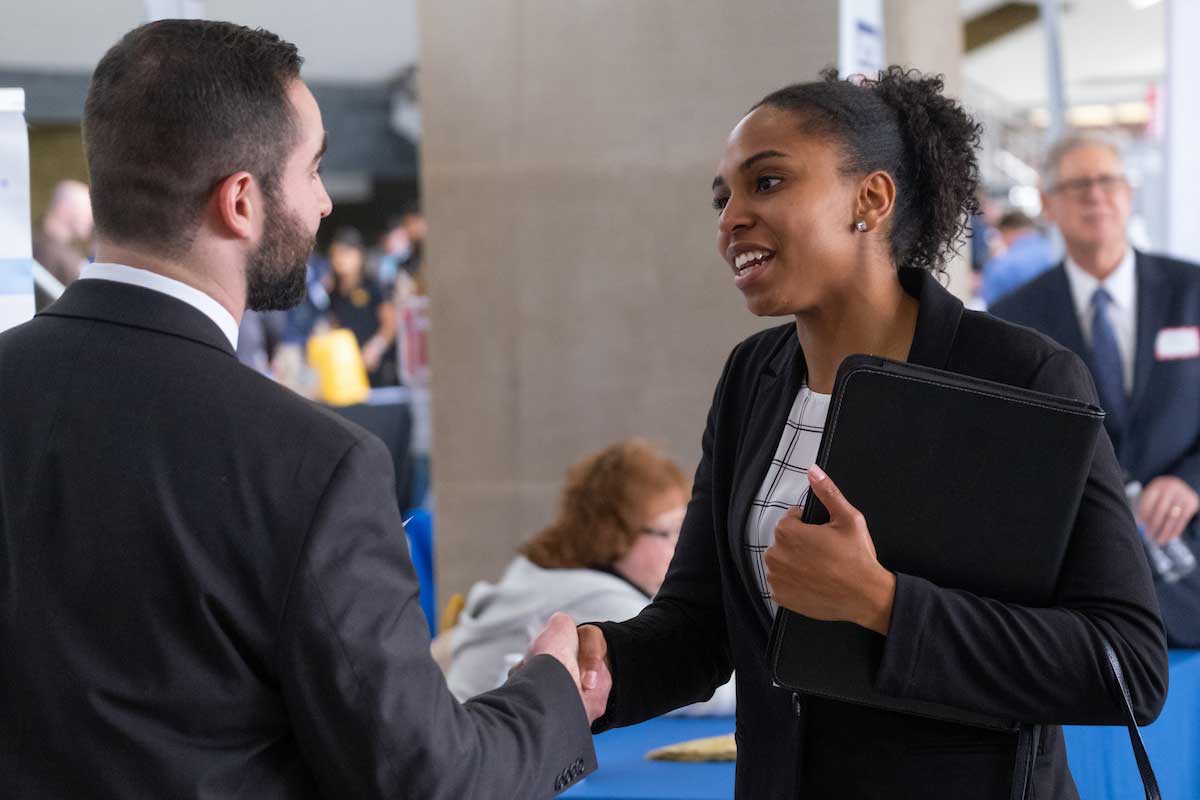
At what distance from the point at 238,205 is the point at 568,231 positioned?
308cm

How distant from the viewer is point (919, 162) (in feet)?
5.94

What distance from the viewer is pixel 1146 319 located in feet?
11.8

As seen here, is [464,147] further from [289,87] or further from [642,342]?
[289,87]

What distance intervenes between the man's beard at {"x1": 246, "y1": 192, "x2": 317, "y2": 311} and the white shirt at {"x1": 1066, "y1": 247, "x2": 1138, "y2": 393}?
285 centimetres

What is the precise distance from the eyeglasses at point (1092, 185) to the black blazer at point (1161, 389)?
326 millimetres

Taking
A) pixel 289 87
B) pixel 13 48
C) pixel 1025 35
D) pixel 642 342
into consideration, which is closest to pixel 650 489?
pixel 642 342

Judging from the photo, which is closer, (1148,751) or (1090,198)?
(1148,751)

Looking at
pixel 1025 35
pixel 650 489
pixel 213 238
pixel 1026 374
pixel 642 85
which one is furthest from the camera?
pixel 1025 35

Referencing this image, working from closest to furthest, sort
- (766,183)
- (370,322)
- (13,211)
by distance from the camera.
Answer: (766,183) → (13,211) → (370,322)

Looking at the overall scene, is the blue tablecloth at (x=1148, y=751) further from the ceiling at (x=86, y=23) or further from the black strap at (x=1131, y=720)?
the ceiling at (x=86, y=23)

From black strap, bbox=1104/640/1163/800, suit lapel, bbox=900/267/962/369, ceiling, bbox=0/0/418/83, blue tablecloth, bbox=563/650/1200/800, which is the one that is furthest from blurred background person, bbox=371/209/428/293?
black strap, bbox=1104/640/1163/800

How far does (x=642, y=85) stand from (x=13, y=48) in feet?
Answer: 7.28

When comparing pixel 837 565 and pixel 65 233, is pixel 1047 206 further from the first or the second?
pixel 837 565

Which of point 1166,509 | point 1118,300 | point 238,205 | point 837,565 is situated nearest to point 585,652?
point 837,565
